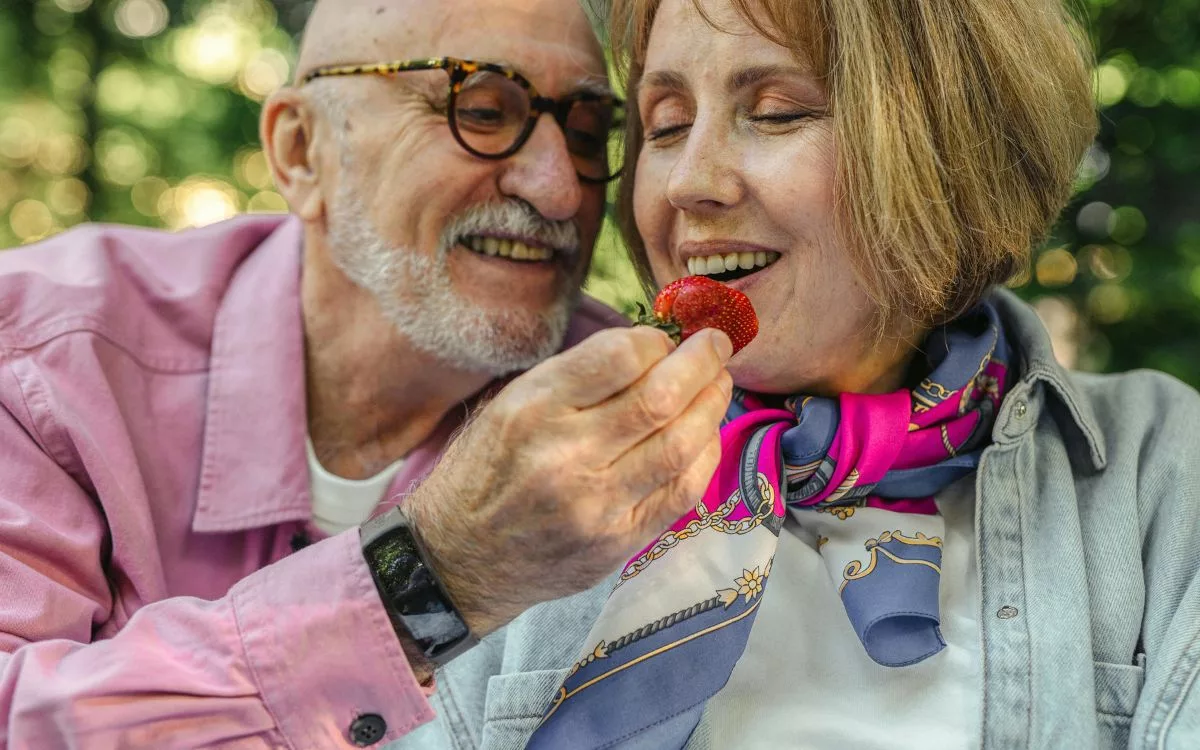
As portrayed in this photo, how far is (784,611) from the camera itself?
1.98m

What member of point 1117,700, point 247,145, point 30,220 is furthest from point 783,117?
point 30,220

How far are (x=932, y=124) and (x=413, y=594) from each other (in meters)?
1.09

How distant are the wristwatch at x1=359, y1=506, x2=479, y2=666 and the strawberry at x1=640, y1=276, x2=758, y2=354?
49 cm

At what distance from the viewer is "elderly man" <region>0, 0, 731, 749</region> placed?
1.57 m

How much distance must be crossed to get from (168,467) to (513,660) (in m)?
0.90

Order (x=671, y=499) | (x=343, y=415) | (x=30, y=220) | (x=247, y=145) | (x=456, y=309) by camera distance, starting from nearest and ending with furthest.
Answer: (x=671, y=499) < (x=456, y=309) < (x=343, y=415) < (x=247, y=145) < (x=30, y=220)

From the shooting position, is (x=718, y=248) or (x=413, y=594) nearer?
(x=413, y=594)

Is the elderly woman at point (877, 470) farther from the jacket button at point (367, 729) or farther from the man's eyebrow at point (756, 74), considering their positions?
the jacket button at point (367, 729)

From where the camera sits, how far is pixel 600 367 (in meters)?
1.44

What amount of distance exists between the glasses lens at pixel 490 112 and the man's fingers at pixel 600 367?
1.06m

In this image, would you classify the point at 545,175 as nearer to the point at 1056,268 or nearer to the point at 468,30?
the point at 468,30

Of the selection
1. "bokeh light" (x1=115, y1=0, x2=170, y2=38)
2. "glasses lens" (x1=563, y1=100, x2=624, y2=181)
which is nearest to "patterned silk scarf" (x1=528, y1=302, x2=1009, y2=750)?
"glasses lens" (x1=563, y1=100, x2=624, y2=181)

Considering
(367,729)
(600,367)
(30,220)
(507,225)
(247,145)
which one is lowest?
(30,220)

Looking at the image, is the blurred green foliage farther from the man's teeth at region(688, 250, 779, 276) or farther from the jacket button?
the jacket button
